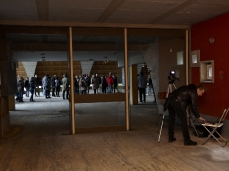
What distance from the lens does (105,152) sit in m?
5.11

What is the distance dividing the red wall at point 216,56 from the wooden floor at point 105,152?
3.05ft

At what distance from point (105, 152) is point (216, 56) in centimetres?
332

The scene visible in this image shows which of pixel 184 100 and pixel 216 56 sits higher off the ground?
pixel 216 56

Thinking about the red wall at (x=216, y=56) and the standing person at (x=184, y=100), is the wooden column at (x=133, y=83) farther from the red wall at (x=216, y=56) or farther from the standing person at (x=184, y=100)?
the standing person at (x=184, y=100)

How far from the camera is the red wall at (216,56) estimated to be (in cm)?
593

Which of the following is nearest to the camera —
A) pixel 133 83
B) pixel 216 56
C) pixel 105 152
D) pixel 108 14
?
pixel 105 152

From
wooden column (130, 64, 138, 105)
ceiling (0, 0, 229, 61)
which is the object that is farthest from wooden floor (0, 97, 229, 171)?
wooden column (130, 64, 138, 105)

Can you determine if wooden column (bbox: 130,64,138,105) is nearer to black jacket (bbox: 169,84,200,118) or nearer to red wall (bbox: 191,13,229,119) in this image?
red wall (bbox: 191,13,229,119)

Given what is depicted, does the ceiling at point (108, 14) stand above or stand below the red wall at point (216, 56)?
above

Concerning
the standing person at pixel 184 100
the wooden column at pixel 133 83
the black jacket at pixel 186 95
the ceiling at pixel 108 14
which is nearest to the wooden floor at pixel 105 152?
the standing person at pixel 184 100

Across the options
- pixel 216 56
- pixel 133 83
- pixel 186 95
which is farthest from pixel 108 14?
pixel 133 83

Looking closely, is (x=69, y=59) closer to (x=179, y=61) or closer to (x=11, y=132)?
(x=11, y=132)

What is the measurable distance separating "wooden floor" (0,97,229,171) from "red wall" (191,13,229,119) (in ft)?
3.05

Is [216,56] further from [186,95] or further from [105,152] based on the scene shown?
[105,152]
